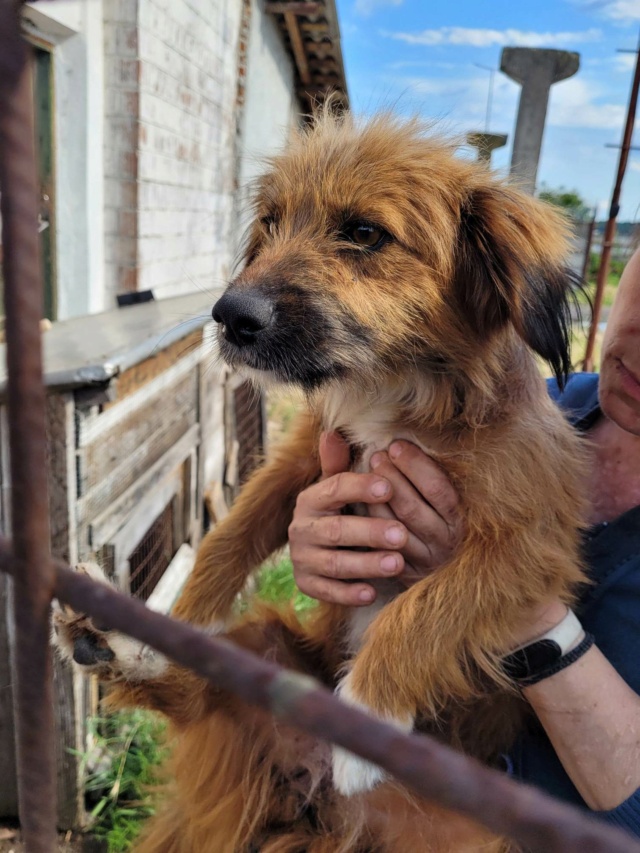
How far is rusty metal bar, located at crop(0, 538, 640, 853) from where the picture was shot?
0.37 metres

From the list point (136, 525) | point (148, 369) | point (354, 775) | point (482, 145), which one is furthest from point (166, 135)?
point (354, 775)

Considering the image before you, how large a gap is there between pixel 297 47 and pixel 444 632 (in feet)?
29.2

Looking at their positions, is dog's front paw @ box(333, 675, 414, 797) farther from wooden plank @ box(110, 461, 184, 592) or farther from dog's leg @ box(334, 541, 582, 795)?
wooden plank @ box(110, 461, 184, 592)

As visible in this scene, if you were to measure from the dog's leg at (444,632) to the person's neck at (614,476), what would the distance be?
0.92ft

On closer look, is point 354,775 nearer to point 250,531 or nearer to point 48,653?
point 250,531

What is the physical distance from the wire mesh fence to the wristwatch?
1181 millimetres

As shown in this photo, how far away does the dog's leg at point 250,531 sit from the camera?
2055mm

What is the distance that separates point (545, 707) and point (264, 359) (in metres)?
1.07

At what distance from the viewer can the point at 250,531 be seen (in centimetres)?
214

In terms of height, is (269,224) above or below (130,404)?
above

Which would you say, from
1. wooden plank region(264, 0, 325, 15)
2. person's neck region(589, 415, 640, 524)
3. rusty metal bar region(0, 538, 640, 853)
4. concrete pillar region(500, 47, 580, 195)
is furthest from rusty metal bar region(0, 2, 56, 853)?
wooden plank region(264, 0, 325, 15)

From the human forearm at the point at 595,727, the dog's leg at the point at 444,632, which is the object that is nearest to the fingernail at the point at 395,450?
the dog's leg at the point at 444,632

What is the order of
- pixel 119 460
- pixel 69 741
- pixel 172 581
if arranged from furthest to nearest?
1. pixel 172 581
2. pixel 119 460
3. pixel 69 741

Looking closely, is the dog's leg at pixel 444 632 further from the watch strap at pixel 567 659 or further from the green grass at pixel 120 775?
the green grass at pixel 120 775
